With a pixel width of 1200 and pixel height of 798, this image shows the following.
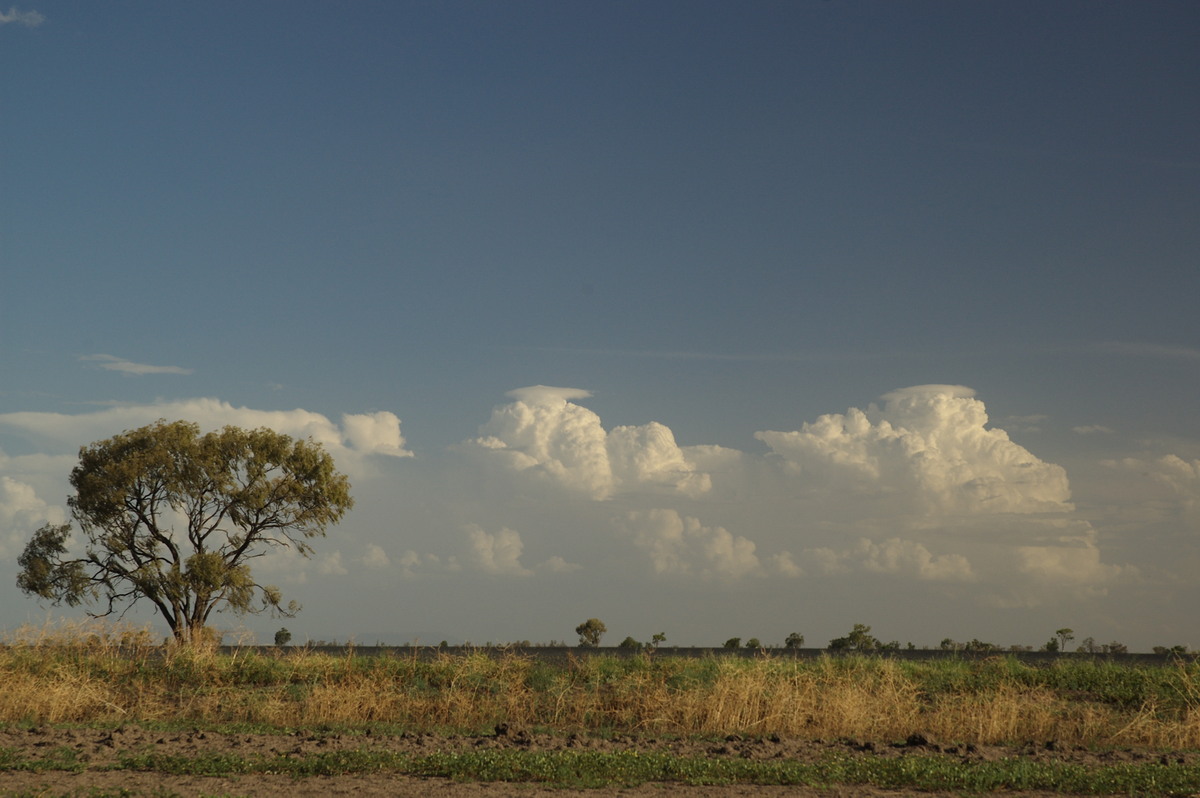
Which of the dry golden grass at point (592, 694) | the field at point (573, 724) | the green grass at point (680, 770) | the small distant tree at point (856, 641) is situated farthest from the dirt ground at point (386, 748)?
the small distant tree at point (856, 641)

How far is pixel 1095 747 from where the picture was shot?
727 inches

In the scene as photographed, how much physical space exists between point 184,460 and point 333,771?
3233 centimetres

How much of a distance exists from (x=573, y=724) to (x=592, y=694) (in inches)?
72.1

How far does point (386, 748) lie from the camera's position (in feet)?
54.3

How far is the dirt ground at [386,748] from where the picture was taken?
1352cm

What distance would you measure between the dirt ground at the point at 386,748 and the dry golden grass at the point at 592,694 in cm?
205

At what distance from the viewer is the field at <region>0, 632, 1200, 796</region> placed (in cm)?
1445

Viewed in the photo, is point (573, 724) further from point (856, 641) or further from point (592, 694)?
point (856, 641)

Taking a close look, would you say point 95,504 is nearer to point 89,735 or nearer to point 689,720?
point 89,735

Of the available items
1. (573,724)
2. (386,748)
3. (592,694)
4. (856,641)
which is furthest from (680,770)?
(856,641)

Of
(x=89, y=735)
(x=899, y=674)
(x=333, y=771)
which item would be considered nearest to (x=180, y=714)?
(x=89, y=735)

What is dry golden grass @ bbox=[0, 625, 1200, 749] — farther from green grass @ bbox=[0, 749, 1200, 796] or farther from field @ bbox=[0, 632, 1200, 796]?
green grass @ bbox=[0, 749, 1200, 796]

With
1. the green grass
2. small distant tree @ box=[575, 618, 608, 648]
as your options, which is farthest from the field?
small distant tree @ box=[575, 618, 608, 648]

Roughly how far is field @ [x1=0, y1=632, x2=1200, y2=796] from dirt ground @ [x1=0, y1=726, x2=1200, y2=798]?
0.07m
